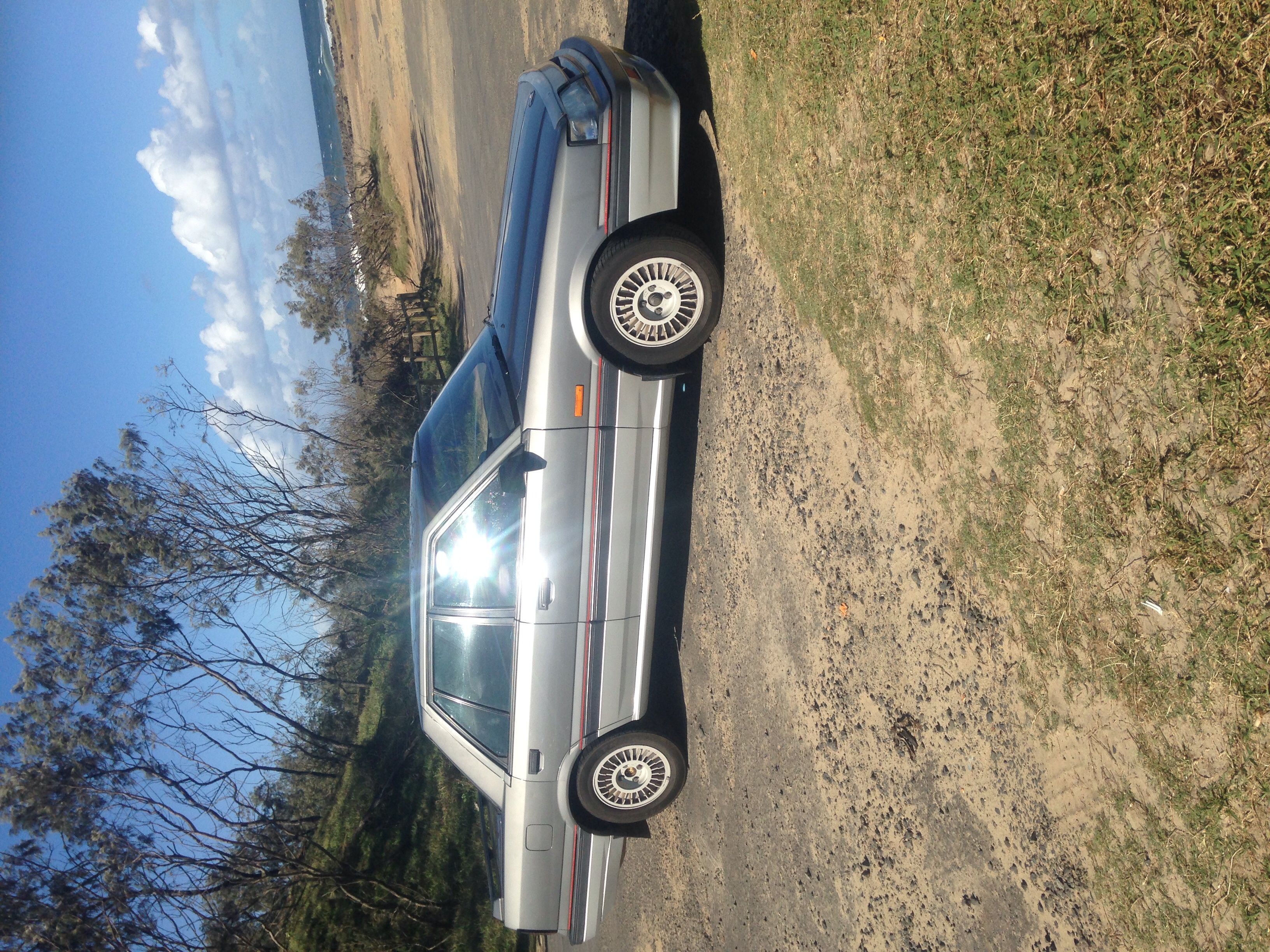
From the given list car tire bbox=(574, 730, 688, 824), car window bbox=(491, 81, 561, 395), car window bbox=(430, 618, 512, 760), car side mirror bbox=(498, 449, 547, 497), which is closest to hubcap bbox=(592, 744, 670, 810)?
car tire bbox=(574, 730, 688, 824)

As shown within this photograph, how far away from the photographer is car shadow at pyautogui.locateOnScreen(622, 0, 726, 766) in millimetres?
5832

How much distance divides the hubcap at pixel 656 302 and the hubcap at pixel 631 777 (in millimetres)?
2719

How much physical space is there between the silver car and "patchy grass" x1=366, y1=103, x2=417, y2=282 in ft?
44.5

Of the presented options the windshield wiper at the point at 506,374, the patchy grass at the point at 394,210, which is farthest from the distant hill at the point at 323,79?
the windshield wiper at the point at 506,374

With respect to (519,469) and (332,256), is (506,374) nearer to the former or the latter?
(519,469)

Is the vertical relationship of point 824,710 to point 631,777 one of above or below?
above

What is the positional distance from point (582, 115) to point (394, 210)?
14945mm

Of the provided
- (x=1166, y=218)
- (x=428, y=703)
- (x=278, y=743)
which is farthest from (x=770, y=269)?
(x=278, y=743)

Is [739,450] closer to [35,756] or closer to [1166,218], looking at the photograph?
A: [1166,218]

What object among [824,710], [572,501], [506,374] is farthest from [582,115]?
[824,710]

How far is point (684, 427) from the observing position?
5.94 meters

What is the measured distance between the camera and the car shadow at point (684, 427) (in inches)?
230

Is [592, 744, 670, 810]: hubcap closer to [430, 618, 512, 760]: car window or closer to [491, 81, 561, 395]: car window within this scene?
[430, 618, 512, 760]: car window

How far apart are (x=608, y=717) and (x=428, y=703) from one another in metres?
1.41
